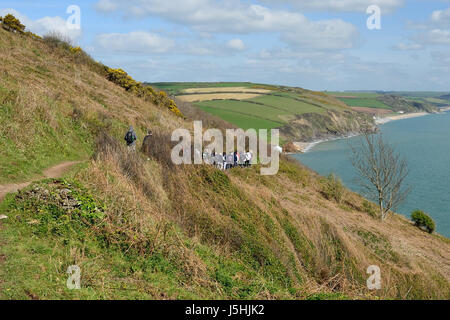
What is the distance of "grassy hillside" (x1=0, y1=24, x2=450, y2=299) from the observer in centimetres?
744

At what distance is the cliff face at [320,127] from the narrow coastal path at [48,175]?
78.6 meters

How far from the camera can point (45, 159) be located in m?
13.9

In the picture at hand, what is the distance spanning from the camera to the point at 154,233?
9250 mm

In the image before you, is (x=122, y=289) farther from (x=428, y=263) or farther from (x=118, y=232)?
(x=428, y=263)

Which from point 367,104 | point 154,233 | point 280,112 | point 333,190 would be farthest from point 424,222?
point 367,104

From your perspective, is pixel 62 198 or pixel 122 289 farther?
pixel 62 198

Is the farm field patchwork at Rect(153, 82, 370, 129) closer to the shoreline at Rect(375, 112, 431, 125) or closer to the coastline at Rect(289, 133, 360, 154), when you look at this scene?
the coastline at Rect(289, 133, 360, 154)

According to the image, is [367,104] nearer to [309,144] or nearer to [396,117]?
[396,117]

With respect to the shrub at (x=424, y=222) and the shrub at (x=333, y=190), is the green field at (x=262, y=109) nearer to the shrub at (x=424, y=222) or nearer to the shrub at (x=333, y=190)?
the shrub at (x=333, y=190)

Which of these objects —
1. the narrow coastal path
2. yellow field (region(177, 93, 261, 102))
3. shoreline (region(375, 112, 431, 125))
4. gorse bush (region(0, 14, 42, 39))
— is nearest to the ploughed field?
yellow field (region(177, 93, 261, 102))

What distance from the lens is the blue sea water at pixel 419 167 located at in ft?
122

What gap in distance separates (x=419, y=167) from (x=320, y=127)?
50566 millimetres

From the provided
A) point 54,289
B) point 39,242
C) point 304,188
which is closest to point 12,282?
point 54,289
